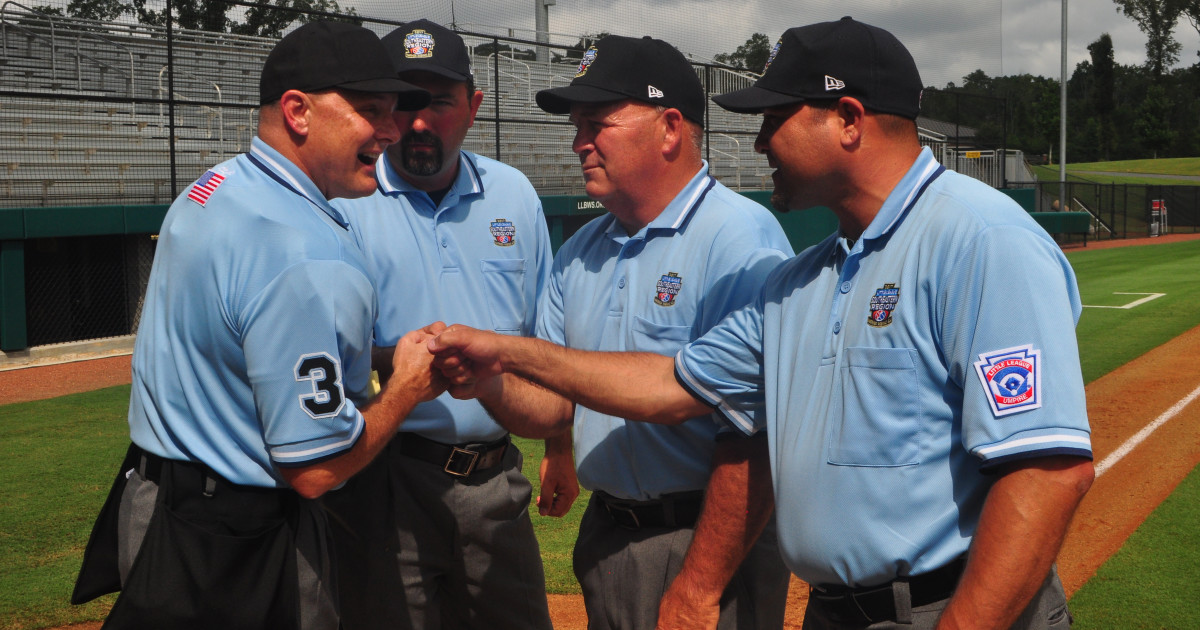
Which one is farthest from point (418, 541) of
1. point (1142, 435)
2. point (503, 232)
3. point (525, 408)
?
point (1142, 435)

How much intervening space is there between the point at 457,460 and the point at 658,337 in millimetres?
961

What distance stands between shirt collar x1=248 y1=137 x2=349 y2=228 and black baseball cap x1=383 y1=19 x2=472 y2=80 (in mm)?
1111

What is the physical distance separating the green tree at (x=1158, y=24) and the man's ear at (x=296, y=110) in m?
108

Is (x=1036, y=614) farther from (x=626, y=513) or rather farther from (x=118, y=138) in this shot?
(x=118, y=138)

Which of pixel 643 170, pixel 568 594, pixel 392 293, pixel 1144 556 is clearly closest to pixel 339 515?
pixel 392 293

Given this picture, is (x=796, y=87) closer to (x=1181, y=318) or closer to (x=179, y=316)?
(x=179, y=316)

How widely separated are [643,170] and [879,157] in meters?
1.08

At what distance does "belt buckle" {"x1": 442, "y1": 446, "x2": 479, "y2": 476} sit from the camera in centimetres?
335

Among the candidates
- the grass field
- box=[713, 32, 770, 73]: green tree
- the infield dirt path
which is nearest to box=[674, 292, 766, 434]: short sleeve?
the infield dirt path

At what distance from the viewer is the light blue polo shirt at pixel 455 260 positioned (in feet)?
11.0

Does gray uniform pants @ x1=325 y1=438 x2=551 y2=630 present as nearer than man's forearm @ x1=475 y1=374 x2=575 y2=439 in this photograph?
No

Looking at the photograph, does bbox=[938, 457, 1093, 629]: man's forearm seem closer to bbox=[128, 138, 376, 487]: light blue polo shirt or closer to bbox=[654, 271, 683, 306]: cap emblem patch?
bbox=[654, 271, 683, 306]: cap emblem patch

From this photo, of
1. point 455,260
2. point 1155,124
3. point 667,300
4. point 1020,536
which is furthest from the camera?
point 1155,124

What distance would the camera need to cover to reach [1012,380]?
1.67 meters
